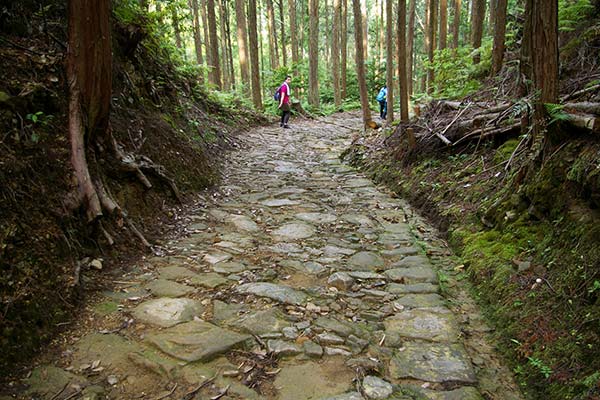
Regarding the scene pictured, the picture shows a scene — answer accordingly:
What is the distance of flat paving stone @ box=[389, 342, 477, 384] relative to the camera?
297 cm

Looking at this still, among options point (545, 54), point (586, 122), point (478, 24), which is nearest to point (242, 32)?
point (478, 24)

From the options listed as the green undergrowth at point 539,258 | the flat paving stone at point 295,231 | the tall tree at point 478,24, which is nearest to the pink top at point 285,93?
the tall tree at point 478,24

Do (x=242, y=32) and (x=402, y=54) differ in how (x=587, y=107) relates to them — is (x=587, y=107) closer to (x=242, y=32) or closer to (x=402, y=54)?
(x=402, y=54)

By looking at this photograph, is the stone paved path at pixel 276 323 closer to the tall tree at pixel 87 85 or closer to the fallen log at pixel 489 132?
the tall tree at pixel 87 85

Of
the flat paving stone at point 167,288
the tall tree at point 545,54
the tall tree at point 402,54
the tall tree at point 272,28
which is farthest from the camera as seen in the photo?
the tall tree at point 272,28

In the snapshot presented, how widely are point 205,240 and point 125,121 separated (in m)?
2.21

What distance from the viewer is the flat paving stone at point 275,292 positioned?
12.9 ft

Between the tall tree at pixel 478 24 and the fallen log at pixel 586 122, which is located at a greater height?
the tall tree at pixel 478 24

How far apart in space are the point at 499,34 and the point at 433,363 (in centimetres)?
794

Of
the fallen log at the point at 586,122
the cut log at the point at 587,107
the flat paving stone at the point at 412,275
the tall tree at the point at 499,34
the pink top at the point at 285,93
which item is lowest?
the flat paving stone at the point at 412,275

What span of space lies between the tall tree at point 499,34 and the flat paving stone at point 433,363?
763 cm

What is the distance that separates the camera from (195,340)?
3180 mm

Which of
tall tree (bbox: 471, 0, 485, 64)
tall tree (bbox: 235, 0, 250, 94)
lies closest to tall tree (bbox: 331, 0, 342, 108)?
tall tree (bbox: 235, 0, 250, 94)

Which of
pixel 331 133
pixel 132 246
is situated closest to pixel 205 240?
pixel 132 246
